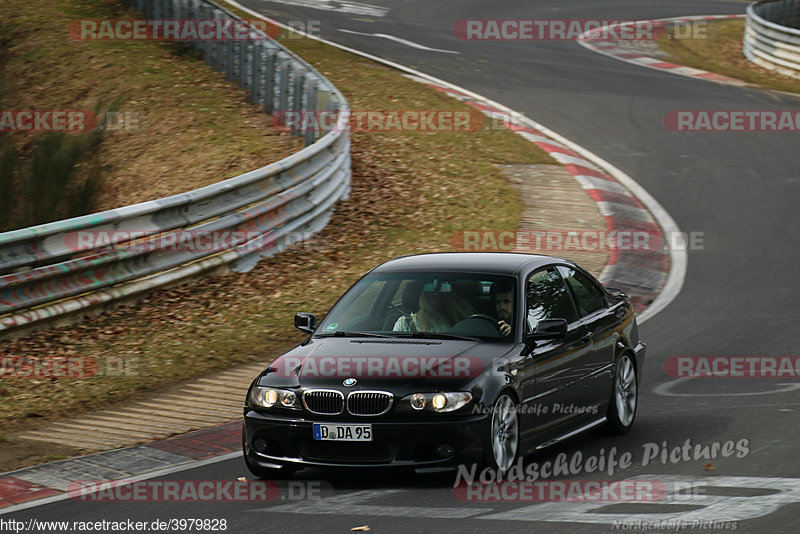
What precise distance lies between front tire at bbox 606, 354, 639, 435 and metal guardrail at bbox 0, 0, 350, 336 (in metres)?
5.41

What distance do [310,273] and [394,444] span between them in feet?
24.1

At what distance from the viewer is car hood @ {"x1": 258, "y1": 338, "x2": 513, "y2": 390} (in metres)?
7.52

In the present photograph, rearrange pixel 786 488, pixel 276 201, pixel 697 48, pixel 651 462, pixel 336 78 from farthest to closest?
pixel 697 48 < pixel 336 78 < pixel 276 201 < pixel 651 462 < pixel 786 488

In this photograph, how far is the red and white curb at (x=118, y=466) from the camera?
790 centimetres

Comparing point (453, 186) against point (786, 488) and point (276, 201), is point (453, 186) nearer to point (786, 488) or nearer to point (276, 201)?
point (276, 201)

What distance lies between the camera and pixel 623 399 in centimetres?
936

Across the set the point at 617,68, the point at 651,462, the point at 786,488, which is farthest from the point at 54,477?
the point at 617,68

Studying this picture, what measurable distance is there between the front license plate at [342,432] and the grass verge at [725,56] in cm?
2122

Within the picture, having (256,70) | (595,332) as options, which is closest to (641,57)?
(256,70)

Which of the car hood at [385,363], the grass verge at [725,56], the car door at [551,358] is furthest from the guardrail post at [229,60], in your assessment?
the car hood at [385,363]

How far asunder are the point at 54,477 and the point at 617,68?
2213 cm

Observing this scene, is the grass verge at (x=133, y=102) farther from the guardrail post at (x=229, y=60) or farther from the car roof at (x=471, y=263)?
the car roof at (x=471, y=263)

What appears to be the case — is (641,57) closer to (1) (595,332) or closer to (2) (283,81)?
(2) (283,81)

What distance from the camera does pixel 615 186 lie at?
19.4 meters
